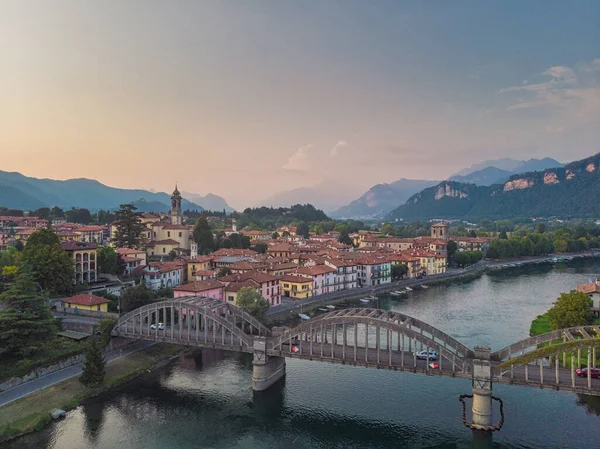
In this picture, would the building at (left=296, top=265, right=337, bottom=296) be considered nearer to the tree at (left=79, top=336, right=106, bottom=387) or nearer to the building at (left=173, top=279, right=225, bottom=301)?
the building at (left=173, top=279, right=225, bottom=301)

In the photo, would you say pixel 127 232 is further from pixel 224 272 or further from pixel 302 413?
pixel 302 413

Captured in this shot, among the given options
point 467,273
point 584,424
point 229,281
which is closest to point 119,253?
point 229,281

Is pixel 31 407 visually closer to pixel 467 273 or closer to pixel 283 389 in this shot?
pixel 283 389

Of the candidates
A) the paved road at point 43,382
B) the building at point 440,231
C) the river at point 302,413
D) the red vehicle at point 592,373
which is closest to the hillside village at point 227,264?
the paved road at point 43,382

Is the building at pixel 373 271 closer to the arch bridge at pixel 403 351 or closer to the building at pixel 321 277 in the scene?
the building at pixel 321 277

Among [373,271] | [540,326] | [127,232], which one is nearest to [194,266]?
[127,232]
